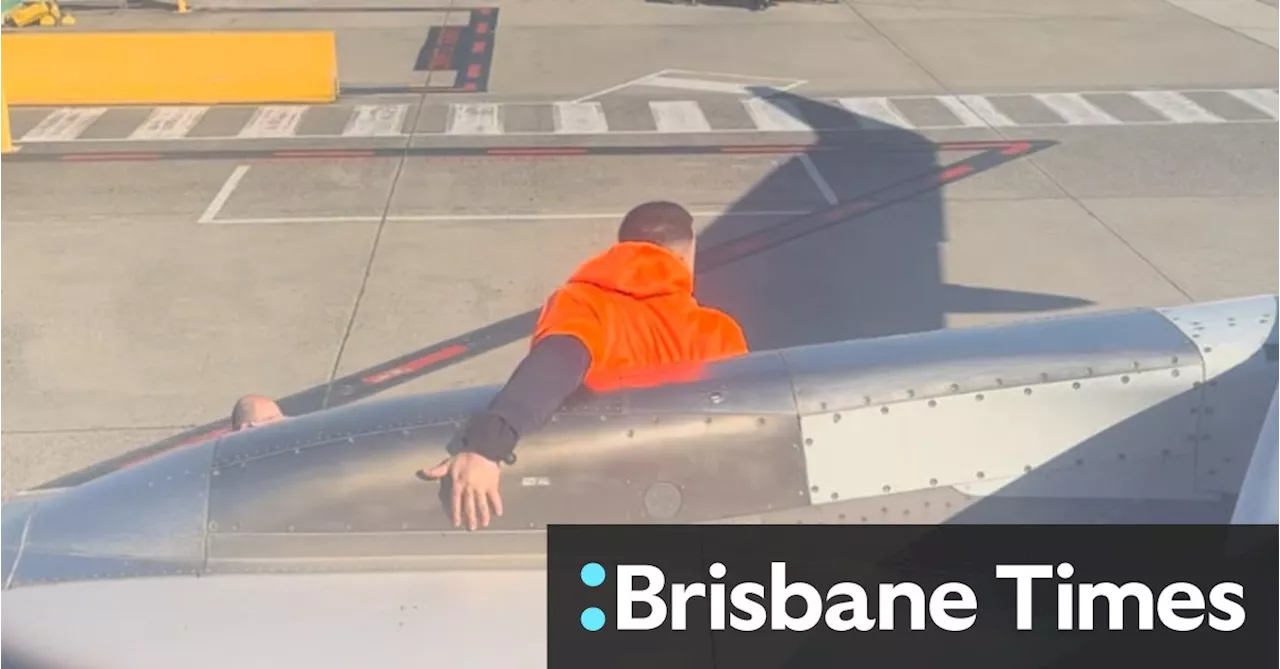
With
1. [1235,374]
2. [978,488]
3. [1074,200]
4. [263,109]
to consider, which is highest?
[1235,374]

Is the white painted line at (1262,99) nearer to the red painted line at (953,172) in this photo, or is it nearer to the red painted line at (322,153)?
the red painted line at (953,172)

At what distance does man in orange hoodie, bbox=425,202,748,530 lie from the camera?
4.23m

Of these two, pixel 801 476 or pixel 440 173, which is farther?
pixel 440 173

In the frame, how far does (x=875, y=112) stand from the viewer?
57.6 ft

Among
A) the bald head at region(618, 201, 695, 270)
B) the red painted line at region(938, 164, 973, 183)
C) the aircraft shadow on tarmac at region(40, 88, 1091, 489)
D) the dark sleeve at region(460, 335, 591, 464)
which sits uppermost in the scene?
the bald head at region(618, 201, 695, 270)

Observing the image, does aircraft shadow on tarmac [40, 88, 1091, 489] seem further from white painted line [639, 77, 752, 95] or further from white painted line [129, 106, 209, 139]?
white painted line [129, 106, 209, 139]

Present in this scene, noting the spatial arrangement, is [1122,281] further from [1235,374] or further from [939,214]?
[1235,374]

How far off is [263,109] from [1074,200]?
31.6 feet

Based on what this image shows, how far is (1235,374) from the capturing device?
4.59m

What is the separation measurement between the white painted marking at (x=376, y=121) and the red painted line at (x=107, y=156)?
2.12 metres

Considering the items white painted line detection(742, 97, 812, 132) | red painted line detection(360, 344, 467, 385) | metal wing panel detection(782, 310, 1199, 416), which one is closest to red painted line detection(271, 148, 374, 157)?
white painted line detection(742, 97, 812, 132)

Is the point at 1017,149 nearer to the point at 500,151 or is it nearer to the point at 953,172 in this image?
the point at 953,172

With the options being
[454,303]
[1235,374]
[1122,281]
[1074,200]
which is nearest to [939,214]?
[1074,200]

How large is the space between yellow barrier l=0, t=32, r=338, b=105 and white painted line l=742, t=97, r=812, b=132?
5.17 m
